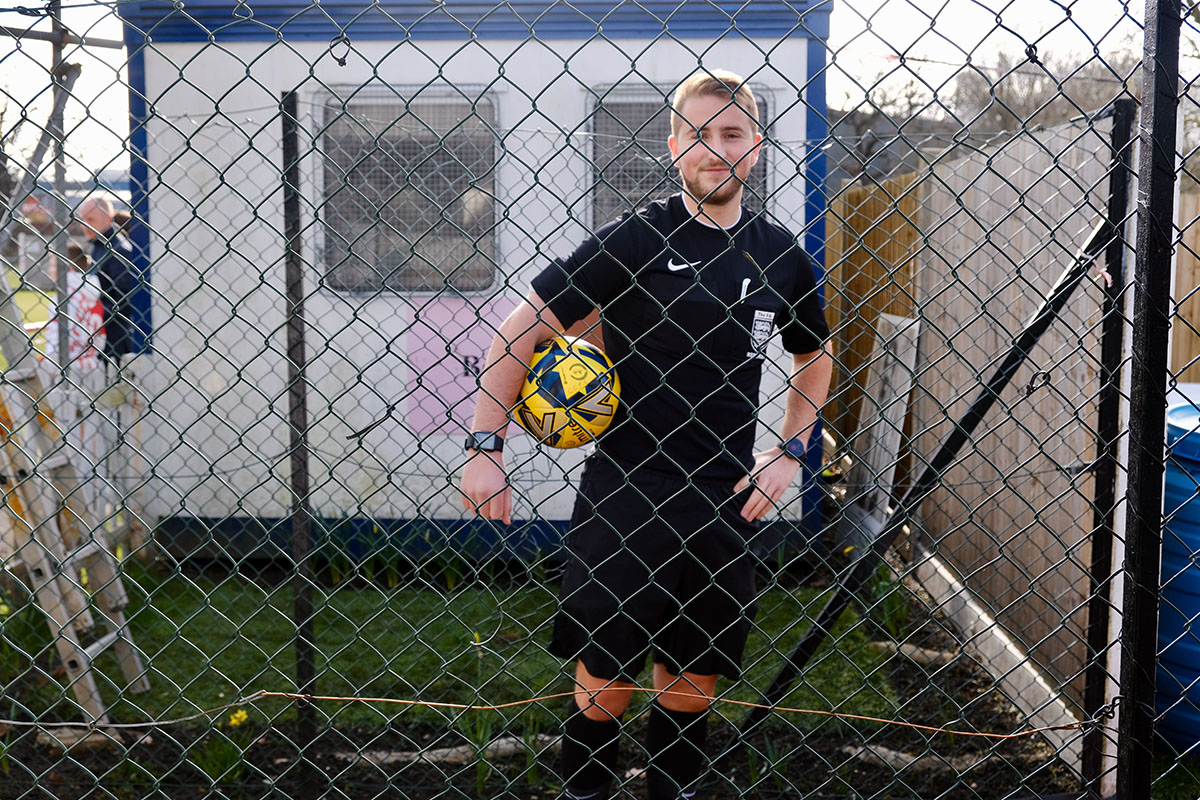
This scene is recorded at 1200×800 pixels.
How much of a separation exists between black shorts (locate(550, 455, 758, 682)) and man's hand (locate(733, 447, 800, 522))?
0.19 ft

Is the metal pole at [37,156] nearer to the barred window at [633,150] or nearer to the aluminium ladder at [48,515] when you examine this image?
the aluminium ladder at [48,515]

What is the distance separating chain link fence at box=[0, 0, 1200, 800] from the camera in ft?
8.17

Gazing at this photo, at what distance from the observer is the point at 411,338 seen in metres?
5.37

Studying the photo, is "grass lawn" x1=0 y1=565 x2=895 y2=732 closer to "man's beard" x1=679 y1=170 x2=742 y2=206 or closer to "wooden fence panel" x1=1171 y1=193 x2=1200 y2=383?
"man's beard" x1=679 y1=170 x2=742 y2=206

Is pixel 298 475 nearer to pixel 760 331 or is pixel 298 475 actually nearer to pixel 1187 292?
pixel 760 331

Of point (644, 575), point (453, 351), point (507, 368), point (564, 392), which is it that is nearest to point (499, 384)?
point (507, 368)

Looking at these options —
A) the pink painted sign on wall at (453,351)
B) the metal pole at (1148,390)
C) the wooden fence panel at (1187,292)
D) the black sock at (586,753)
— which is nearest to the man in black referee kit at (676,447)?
the black sock at (586,753)

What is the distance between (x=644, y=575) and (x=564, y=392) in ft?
1.83

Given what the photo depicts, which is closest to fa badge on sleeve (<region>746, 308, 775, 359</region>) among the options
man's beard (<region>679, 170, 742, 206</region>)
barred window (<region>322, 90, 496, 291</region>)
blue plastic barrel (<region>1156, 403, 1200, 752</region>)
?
man's beard (<region>679, 170, 742, 206</region>)

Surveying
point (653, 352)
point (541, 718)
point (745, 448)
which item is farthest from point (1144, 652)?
point (541, 718)

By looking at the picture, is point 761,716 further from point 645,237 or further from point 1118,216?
point 1118,216

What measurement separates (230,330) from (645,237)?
3.67 metres

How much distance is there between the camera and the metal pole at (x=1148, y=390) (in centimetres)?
177

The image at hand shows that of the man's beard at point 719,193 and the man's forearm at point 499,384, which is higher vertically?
the man's beard at point 719,193
